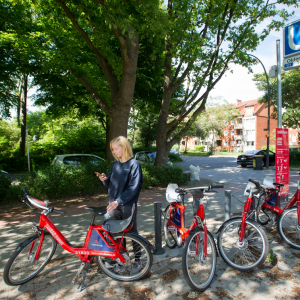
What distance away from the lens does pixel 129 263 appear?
123 inches

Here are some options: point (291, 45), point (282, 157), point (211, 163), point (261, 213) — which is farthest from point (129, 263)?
point (211, 163)

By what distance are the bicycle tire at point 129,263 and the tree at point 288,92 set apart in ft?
92.3

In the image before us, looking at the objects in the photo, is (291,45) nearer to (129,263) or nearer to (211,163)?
(129,263)

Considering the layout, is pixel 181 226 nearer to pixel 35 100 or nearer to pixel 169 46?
pixel 169 46

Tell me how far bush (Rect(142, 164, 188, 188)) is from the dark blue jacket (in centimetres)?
594

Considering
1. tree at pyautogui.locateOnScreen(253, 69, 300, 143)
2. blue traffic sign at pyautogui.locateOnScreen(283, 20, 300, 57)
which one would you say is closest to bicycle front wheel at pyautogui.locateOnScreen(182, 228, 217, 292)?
blue traffic sign at pyautogui.locateOnScreen(283, 20, 300, 57)

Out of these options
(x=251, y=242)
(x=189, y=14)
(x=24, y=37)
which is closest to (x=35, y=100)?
(x=24, y=37)

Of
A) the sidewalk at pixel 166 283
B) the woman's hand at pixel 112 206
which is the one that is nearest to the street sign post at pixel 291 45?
the sidewalk at pixel 166 283

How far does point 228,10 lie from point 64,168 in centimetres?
958

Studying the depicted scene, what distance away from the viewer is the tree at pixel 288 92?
1014 inches

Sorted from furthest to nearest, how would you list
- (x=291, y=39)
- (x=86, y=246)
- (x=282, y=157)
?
(x=282, y=157)
(x=291, y=39)
(x=86, y=246)

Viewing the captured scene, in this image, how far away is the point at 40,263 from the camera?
3309 mm

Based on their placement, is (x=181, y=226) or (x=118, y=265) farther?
(x=181, y=226)

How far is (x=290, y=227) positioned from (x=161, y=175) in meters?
6.17
